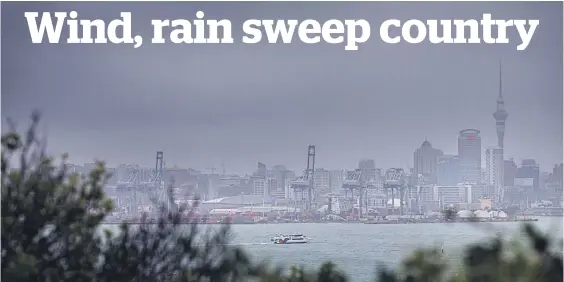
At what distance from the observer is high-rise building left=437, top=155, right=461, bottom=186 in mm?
39281

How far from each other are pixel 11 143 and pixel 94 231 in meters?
0.36

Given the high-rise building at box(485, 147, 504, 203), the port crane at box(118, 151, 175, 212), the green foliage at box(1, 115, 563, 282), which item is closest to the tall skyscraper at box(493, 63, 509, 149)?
the high-rise building at box(485, 147, 504, 203)

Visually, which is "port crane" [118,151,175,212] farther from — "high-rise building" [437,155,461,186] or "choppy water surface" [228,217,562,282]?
"high-rise building" [437,155,461,186]

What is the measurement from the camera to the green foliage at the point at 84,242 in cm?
284

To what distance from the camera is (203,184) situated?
37.7m

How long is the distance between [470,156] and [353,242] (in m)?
16.9

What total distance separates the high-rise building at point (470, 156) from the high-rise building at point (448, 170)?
0.65ft

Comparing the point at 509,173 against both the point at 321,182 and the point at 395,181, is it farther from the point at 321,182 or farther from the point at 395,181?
the point at 321,182

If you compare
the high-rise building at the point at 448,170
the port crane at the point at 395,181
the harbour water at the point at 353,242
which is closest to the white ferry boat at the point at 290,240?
the harbour water at the point at 353,242

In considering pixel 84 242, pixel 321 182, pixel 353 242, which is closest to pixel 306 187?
pixel 321 182

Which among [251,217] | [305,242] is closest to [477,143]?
[251,217]

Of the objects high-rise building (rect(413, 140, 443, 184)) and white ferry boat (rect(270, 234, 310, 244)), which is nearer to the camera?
white ferry boat (rect(270, 234, 310, 244))

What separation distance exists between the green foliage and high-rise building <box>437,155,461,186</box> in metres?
36.6

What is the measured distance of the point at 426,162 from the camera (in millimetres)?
39562
